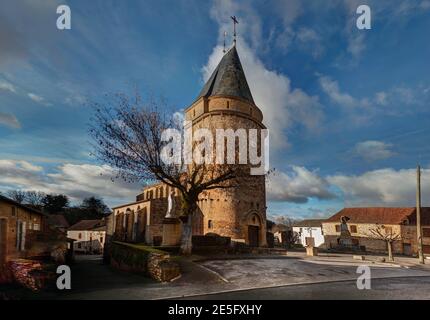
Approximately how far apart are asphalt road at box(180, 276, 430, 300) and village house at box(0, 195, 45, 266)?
10022mm

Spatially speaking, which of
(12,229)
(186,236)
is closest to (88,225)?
(12,229)

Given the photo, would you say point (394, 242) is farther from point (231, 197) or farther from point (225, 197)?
point (225, 197)

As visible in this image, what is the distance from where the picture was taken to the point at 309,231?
58438 millimetres

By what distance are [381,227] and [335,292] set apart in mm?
39684

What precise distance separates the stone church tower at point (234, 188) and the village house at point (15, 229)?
13691 millimetres

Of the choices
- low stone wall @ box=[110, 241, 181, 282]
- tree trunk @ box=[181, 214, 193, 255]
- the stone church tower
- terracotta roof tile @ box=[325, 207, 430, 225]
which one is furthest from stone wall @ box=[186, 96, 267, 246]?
terracotta roof tile @ box=[325, 207, 430, 225]

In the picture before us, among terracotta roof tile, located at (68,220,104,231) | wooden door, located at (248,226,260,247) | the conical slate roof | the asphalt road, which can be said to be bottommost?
terracotta roof tile, located at (68,220,104,231)

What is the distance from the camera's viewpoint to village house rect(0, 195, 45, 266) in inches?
550

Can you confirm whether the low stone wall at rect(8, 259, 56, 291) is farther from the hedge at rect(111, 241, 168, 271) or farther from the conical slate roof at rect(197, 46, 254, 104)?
the conical slate roof at rect(197, 46, 254, 104)
